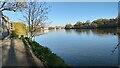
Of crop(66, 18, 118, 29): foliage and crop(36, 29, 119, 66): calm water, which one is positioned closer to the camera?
crop(36, 29, 119, 66): calm water

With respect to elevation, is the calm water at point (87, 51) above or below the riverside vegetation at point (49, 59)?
below

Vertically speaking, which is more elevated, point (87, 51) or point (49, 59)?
point (49, 59)

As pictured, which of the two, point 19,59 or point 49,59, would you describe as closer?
point 19,59

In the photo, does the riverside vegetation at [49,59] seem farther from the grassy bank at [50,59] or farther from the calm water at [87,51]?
the calm water at [87,51]

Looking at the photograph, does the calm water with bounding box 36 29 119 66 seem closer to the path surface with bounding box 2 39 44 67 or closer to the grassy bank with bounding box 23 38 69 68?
the grassy bank with bounding box 23 38 69 68

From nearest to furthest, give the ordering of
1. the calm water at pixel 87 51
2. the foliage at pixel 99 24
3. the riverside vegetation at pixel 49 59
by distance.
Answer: the riverside vegetation at pixel 49 59
the calm water at pixel 87 51
the foliage at pixel 99 24

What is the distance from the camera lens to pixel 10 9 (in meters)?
22.0

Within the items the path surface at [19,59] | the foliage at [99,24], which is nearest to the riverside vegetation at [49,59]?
the path surface at [19,59]

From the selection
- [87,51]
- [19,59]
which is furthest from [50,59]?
[87,51]

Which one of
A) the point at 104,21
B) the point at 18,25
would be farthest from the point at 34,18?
the point at 104,21

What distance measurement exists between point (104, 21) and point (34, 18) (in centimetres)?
12446

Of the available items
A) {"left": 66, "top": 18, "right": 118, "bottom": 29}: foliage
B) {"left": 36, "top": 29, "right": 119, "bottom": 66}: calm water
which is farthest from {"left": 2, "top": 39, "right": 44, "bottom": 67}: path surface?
{"left": 66, "top": 18, "right": 118, "bottom": 29}: foliage

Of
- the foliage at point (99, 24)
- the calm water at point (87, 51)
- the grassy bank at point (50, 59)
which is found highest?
the foliage at point (99, 24)

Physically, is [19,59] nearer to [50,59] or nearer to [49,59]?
[49,59]
